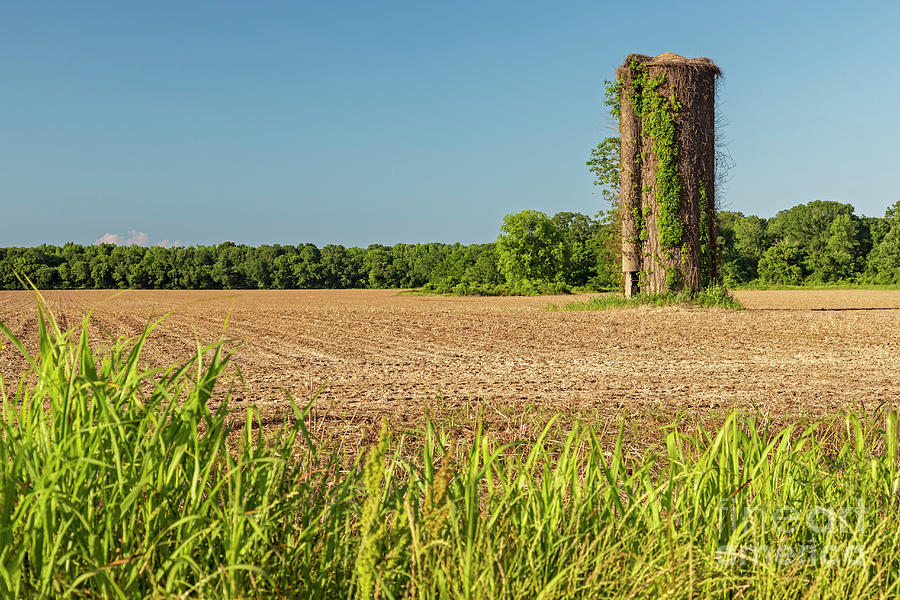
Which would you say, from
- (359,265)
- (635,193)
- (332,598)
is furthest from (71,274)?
(332,598)

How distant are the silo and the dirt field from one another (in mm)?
2516

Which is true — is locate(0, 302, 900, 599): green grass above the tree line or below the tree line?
below

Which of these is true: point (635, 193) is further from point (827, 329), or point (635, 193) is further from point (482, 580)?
point (482, 580)

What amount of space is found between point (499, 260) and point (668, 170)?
3897 centimetres

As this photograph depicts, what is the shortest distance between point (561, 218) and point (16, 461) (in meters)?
79.9

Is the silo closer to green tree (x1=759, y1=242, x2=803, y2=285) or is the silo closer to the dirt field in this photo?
the dirt field

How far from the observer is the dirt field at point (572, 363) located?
5855mm

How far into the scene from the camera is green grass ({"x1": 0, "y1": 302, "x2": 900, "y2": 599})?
5.10 feet

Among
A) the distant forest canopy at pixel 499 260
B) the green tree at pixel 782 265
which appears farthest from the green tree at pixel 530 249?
the green tree at pixel 782 265

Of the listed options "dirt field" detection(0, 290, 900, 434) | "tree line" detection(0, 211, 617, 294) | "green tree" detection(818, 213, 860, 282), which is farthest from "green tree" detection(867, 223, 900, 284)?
"dirt field" detection(0, 290, 900, 434)

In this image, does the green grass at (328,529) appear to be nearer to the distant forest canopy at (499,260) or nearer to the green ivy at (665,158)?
the green ivy at (665,158)

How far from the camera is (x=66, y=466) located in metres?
1.53

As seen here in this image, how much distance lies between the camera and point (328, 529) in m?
1.84

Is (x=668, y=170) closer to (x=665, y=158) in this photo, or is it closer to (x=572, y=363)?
(x=665, y=158)
